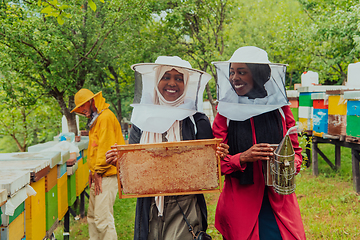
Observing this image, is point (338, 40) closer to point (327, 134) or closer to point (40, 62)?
point (327, 134)

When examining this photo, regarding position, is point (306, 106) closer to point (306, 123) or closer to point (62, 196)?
point (306, 123)

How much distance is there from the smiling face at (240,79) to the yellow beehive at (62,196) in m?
2.36

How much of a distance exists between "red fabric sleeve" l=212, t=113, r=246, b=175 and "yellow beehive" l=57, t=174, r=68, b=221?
2.12 meters

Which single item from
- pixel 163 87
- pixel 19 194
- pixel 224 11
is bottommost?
pixel 19 194

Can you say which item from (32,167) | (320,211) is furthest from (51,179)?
(320,211)

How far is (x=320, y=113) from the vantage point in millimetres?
6109

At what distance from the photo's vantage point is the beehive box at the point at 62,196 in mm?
3271

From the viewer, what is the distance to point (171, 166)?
187 centimetres

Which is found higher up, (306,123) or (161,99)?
(161,99)

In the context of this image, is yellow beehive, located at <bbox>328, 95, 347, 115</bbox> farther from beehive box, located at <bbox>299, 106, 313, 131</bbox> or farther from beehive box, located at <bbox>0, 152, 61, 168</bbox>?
beehive box, located at <bbox>0, 152, 61, 168</bbox>

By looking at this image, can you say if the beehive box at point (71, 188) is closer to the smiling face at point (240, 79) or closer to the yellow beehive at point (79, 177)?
the yellow beehive at point (79, 177)

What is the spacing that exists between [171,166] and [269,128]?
0.77 metres

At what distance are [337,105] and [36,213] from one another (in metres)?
5.37

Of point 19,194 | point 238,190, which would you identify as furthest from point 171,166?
point 19,194
